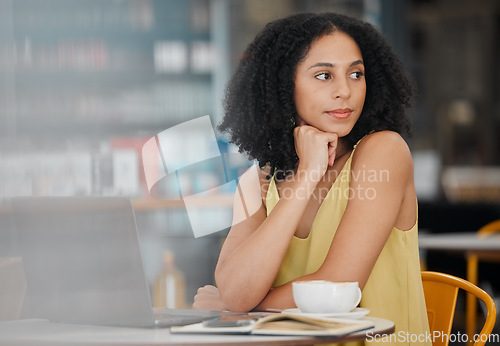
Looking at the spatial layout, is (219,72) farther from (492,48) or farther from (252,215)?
(492,48)

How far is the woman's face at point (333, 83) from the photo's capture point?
1398 millimetres

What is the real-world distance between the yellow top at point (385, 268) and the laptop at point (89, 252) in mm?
437

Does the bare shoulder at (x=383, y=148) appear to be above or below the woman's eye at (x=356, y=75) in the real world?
below

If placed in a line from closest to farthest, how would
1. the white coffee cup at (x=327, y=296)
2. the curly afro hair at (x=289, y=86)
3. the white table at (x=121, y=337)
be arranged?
the white table at (x=121, y=337) < the white coffee cup at (x=327, y=296) < the curly afro hair at (x=289, y=86)

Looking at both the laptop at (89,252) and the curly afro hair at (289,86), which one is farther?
the curly afro hair at (289,86)

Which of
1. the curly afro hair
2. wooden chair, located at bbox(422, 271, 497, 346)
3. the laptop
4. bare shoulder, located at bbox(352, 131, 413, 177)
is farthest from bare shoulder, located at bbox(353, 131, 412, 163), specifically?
the laptop

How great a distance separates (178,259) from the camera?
452 cm

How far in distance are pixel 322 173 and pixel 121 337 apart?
52 centimetres

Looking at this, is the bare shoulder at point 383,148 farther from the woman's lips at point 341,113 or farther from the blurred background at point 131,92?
the blurred background at point 131,92

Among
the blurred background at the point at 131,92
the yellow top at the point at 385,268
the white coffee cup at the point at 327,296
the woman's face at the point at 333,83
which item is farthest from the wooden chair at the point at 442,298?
the blurred background at the point at 131,92

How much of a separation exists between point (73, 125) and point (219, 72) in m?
1.06

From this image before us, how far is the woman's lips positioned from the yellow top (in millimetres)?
79

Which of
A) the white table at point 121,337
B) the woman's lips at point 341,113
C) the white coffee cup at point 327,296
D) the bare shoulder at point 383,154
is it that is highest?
the woman's lips at point 341,113

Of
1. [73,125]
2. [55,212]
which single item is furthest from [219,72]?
[55,212]
